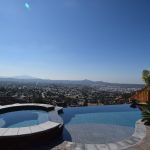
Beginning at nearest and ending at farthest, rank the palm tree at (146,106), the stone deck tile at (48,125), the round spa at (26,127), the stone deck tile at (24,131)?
1. the round spa at (26,127)
2. the stone deck tile at (24,131)
3. the stone deck tile at (48,125)
4. the palm tree at (146,106)

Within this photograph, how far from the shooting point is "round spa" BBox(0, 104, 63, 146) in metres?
8.03

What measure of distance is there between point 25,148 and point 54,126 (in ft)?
5.83

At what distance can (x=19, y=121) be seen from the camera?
12.6 meters

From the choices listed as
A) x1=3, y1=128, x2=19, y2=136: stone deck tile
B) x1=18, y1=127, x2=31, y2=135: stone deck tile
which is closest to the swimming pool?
x1=18, y1=127, x2=31, y2=135: stone deck tile

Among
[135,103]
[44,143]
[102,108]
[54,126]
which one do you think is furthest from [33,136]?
[135,103]

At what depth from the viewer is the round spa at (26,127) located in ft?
26.3

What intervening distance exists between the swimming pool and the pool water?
157cm

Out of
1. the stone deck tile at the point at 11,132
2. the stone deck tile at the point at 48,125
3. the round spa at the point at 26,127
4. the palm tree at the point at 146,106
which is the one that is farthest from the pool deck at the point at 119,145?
the palm tree at the point at 146,106

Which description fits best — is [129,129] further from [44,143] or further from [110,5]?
[110,5]

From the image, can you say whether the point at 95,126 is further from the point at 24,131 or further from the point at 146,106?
the point at 24,131

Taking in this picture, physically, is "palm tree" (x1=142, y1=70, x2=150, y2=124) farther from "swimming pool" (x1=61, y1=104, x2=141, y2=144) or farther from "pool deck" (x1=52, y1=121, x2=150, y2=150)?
"pool deck" (x1=52, y1=121, x2=150, y2=150)

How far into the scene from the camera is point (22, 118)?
1329 cm

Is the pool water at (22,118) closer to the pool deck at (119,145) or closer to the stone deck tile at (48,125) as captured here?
the stone deck tile at (48,125)

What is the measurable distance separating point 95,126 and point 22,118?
4648mm
